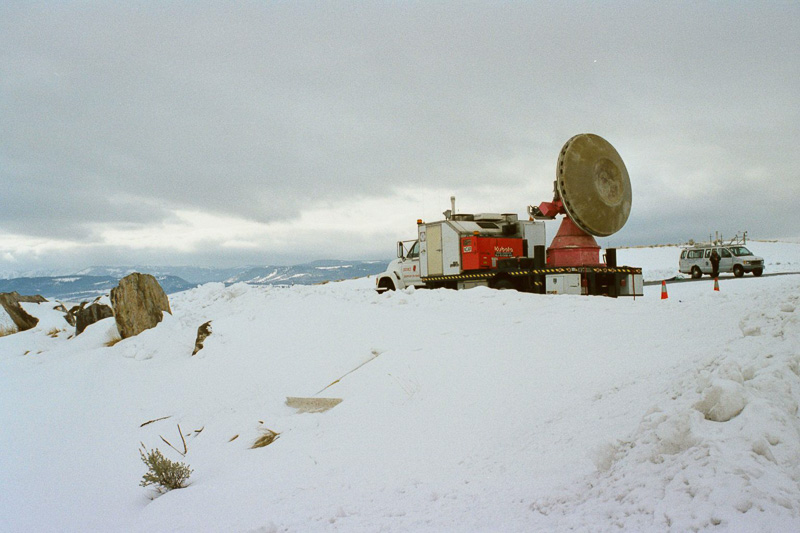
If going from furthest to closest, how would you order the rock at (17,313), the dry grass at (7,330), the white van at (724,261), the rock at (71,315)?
the white van at (724,261), the rock at (17,313), the rock at (71,315), the dry grass at (7,330)

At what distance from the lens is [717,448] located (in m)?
2.89

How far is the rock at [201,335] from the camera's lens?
10.0m

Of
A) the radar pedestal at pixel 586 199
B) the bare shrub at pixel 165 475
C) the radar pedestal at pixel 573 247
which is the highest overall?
the radar pedestal at pixel 586 199

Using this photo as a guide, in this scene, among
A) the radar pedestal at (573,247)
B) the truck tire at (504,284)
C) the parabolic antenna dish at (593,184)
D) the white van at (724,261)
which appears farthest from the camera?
the white van at (724,261)

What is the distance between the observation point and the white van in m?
30.3

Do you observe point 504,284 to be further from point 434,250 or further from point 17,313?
point 17,313

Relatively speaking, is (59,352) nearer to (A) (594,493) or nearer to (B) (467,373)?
(B) (467,373)

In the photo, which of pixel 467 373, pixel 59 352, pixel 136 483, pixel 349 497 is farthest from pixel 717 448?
pixel 59 352

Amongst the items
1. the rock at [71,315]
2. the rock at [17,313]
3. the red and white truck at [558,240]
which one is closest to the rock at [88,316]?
the rock at [71,315]

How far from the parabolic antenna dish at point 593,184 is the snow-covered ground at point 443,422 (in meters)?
4.59

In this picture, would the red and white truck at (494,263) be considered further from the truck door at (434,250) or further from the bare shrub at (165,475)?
the bare shrub at (165,475)

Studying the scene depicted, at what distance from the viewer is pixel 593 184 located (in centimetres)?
1342

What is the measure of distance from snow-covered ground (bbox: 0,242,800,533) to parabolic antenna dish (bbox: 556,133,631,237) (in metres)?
4.59

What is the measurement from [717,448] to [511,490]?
4.31 ft
